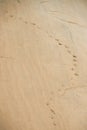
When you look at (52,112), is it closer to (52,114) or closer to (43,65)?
(52,114)

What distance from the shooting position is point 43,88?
1.49m

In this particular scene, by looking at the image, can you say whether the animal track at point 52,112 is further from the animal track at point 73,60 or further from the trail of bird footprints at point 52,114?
the animal track at point 73,60

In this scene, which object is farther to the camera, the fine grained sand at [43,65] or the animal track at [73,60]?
the animal track at [73,60]

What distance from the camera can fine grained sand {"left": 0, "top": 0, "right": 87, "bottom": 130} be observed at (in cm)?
137

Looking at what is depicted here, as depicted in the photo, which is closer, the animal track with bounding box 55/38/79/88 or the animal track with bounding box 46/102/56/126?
the animal track with bounding box 46/102/56/126

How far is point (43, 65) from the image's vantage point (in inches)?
62.9

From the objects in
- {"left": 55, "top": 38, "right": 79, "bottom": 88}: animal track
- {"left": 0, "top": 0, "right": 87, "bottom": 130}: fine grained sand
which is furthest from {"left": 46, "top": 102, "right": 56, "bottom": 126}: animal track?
{"left": 55, "top": 38, "right": 79, "bottom": 88}: animal track

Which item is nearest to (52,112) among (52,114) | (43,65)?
(52,114)

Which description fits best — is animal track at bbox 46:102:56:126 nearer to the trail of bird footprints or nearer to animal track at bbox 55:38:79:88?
the trail of bird footprints

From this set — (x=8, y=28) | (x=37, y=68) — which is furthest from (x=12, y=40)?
(x=37, y=68)

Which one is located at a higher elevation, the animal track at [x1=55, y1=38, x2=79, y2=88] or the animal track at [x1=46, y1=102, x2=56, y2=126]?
the animal track at [x1=55, y1=38, x2=79, y2=88]

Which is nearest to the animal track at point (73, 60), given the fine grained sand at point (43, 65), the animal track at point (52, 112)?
the fine grained sand at point (43, 65)

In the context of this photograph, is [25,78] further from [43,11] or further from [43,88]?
[43,11]

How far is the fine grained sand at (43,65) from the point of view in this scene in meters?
1.37
